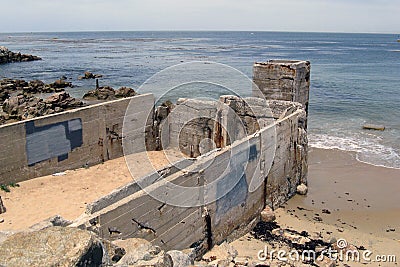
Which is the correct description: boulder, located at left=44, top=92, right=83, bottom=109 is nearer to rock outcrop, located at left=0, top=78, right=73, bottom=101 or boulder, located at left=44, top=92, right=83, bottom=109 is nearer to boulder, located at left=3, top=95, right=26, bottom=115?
boulder, located at left=3, top=95, right=26, bottom=115

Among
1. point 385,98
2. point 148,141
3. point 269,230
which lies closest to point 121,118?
point 148,141

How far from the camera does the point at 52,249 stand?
359cm

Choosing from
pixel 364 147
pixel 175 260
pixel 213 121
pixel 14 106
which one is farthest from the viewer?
pixel 14 106

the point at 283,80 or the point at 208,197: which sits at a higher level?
the point at 283,80

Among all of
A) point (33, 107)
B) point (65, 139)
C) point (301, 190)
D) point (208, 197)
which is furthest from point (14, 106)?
point (208, 197)

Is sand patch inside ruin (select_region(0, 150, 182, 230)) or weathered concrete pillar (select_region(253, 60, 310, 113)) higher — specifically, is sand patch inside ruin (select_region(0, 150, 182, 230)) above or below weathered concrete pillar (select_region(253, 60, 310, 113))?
below

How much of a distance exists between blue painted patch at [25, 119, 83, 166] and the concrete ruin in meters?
0.02

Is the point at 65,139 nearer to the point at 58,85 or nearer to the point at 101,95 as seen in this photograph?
the point at 101,95

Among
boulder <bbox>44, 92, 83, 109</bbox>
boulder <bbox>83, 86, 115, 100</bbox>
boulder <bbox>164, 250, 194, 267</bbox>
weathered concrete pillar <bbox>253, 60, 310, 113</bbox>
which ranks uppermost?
weathered concrete pillar <bbox>253, 60, 310, 113</bbox>

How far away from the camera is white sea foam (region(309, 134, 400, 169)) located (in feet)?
49.2

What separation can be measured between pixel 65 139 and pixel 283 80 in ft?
21.2

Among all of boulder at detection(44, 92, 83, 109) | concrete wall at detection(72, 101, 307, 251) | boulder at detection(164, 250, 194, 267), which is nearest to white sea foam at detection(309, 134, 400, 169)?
concrete wall at detection(72, 101, 307, 251)

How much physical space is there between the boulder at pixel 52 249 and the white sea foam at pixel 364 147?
12.8 m

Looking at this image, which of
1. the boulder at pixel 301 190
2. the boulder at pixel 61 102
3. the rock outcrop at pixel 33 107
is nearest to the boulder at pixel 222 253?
the boulder at pixel 301 190
